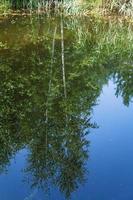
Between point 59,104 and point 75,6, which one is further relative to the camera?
point 75,6

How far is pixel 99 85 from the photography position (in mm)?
13516

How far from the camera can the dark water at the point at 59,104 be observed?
8156 mm

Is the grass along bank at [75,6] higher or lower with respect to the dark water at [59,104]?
higher

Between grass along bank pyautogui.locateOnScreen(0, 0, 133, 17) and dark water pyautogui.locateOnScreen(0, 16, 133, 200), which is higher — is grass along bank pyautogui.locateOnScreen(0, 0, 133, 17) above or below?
above

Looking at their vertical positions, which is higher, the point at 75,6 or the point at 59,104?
the point at 75,6

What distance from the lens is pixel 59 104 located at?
1160cm

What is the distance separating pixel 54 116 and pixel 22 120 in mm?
794

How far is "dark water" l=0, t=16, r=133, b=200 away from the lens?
8.16 metres

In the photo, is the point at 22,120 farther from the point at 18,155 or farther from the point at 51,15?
the point at 51,15

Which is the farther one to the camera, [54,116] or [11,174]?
[54,116]

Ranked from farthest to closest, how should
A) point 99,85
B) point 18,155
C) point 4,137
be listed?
1. point 99,85
2. point 4,137
3. point 18,155

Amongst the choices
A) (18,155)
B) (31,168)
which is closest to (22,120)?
(18,155)

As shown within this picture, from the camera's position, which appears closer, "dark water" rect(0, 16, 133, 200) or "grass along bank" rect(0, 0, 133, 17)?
"dark water" rect(0, 16, 133, 200)

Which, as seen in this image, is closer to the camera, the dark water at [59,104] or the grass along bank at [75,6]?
the dark water at [59,104]
